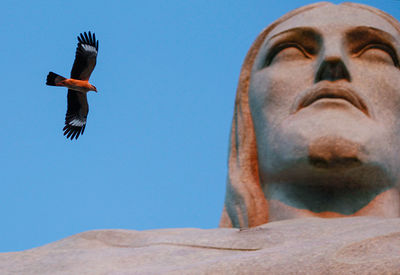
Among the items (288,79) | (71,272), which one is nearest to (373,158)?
(288,79)

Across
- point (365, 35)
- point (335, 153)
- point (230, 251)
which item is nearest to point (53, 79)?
point (230, 251)

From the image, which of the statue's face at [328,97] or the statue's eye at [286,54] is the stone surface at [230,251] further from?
the statue's eye at [286,54]

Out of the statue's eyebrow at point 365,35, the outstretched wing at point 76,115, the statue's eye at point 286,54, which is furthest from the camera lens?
the statue's eye at point 286,54

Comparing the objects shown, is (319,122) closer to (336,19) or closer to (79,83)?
(336,19)

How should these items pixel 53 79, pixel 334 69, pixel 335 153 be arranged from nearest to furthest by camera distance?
pixel 53 79 → pixel 335 153 → pixel 334 69

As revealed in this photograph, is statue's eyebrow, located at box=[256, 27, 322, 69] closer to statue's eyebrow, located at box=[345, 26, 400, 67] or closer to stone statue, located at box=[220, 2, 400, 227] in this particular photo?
stone statue, located at box=[220, 2, 400, 227]

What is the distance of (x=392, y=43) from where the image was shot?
6512 mm

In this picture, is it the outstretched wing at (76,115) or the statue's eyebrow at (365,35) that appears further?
the statue's eyebrow at (365,35)

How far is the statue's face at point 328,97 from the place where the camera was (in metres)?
5.87

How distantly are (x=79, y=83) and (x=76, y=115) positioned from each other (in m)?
0.37

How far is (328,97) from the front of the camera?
6121 millimetres

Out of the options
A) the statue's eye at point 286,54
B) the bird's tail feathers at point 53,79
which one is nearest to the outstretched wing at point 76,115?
the bird's tail feathers at point 53,79

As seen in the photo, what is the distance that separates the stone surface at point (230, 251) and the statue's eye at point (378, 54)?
1.68 metres

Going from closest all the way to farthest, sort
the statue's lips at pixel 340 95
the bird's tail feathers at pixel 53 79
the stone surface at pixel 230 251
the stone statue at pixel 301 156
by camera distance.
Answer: the stone surface at pixel 230 251 → the stone statue at pixel 301 156 → the bird's tail feathers at pixel 53 79 → the statue's lips at pixel 340 95
